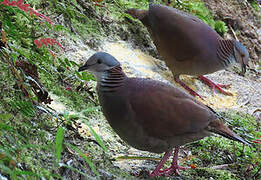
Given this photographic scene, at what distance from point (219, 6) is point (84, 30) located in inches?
166

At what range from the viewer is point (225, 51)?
17.9 feet

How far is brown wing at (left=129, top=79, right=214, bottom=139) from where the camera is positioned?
2.88 metres

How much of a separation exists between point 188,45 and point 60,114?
9.64 feet

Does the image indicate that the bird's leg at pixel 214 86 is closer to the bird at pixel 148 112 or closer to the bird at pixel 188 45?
the bird at pixel 188 45

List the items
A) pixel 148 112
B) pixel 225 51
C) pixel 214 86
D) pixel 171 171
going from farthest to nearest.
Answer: pixel 214 86 → pixel 225 51 → pixel 171 171 → pixel 148 112

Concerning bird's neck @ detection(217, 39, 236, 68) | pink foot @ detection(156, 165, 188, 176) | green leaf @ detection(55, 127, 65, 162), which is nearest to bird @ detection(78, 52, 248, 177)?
pink foot @ detection(156, 165, 188, 176)

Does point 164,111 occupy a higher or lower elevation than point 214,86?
higher

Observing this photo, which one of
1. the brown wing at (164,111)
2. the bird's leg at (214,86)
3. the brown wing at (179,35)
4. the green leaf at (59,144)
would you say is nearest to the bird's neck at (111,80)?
the brown wing at (164,111)

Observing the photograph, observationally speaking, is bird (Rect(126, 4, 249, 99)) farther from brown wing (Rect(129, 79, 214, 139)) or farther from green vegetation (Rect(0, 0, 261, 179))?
brown wing (Rect(129, 79, 214, 139))

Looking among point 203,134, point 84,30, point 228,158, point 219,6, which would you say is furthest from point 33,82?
point 219,6

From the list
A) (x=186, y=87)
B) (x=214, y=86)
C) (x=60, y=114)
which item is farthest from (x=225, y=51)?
(x=60, y=114)

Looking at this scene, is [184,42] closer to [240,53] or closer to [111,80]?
[240,53]

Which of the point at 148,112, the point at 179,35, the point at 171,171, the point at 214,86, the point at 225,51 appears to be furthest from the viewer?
the point at 214,86

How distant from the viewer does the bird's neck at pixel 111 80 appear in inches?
117
